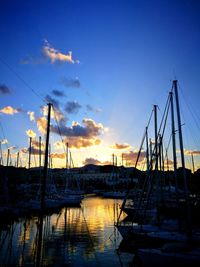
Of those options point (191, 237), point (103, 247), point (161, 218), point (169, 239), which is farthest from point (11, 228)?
point (191, 237)

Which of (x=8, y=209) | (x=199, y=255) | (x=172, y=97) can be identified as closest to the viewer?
(x=199, y=255)

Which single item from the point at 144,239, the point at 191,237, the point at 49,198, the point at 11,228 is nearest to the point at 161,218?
the point at 144,239

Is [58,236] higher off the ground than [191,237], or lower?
lower

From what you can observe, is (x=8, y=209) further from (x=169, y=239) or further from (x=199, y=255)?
(x=199, y=255)

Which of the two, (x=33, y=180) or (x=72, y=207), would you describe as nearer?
(x=72, y=207)

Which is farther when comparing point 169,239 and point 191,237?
point 169,239

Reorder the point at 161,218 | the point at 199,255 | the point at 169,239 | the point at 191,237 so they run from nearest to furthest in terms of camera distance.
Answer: the point at 199,255, the point at 191,237, the point at 169,239, the point at 161,218

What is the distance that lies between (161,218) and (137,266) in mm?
7905

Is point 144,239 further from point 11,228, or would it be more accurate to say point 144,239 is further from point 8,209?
point 8,209

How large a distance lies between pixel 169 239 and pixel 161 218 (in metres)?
5.89

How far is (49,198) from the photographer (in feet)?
178

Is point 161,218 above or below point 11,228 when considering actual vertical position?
above

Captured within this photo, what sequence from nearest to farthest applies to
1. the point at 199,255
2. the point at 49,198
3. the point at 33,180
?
the point at 199,255, the point at 49,198, the point at 33,180

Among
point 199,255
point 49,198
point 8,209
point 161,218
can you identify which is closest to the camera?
point 199,255
